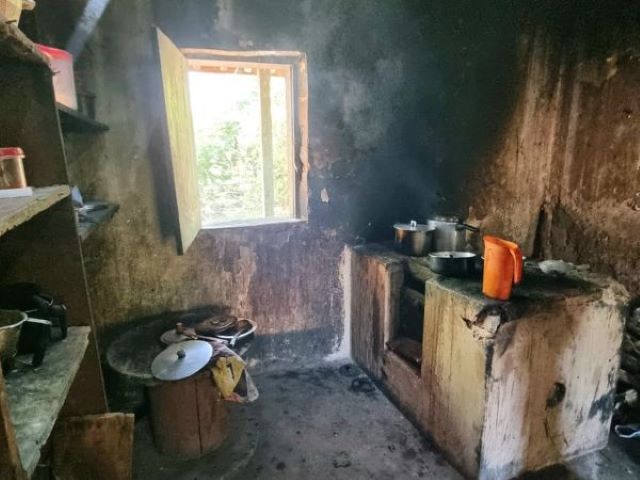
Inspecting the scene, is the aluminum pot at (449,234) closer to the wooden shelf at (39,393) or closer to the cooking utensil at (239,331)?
the cooking utensil at (239,331)

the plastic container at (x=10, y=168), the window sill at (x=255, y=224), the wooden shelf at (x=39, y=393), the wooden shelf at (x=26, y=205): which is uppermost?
the plastic container at (x=10, y=168)

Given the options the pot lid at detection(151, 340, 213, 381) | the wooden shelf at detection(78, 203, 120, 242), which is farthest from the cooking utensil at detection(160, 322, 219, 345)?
the wooden shelf at detection(78, 203, 120, 242)

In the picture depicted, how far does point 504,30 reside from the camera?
2.87m

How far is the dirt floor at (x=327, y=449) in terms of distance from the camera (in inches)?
81.8

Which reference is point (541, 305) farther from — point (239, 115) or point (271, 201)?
point (239, 115)

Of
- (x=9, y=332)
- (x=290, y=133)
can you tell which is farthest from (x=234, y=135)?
(x=9, y=332)

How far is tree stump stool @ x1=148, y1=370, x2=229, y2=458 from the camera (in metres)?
2.05

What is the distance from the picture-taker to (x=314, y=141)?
2902 millimetres

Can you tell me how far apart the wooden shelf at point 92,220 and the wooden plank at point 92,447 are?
29.1 inches

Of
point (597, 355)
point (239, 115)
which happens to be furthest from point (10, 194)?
point (239, 115)

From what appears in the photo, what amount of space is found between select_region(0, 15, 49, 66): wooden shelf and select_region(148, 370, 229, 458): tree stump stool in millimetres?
1532

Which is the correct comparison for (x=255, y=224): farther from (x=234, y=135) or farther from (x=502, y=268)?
(x=234, y=135)

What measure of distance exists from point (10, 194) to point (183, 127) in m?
1.39

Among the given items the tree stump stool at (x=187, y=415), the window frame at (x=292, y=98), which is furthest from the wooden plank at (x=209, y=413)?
the window frame at (x=292, y=98)
